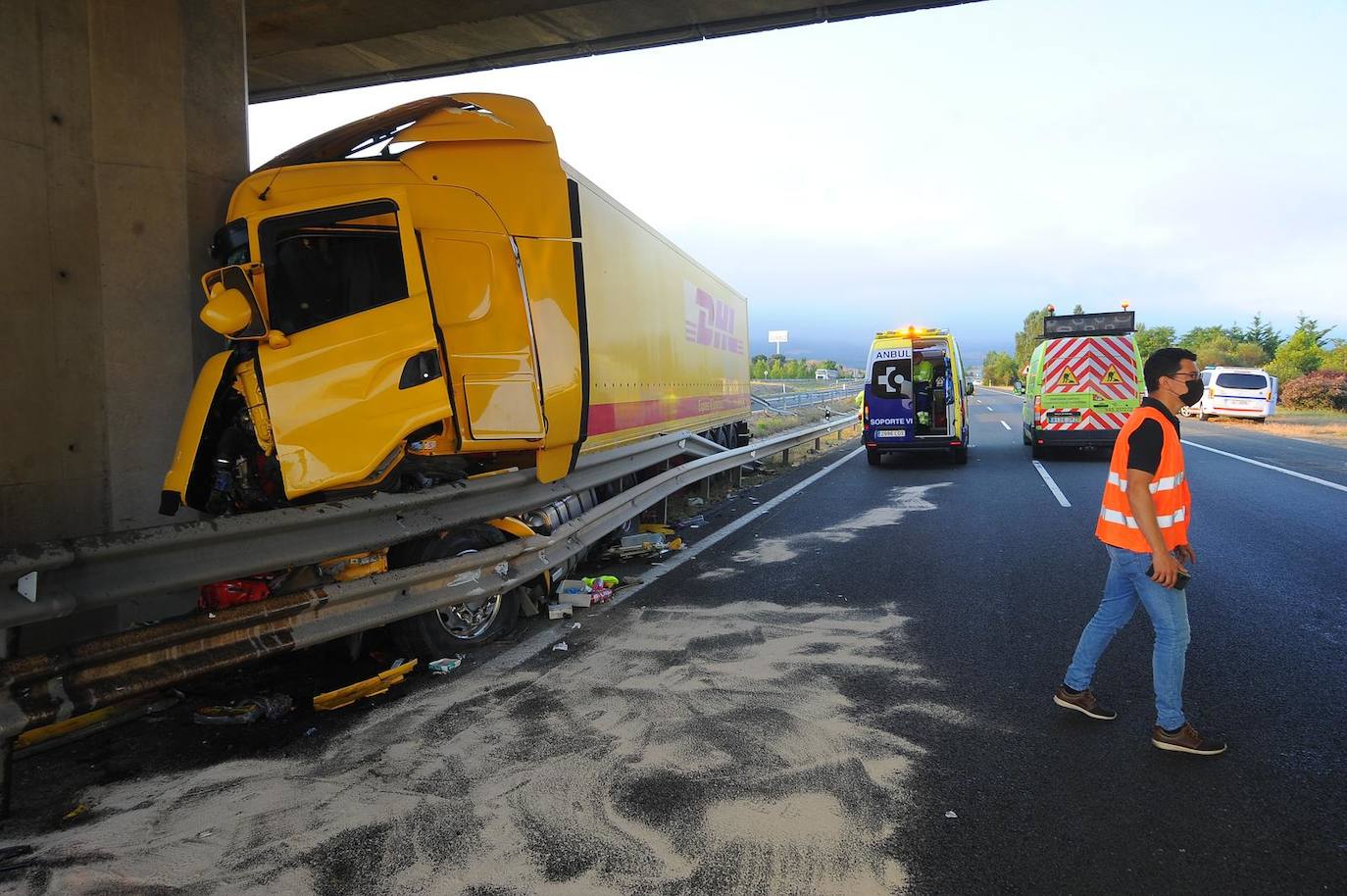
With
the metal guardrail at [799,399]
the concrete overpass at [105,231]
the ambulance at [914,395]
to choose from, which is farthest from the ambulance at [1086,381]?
the concrete overpass at [105,231]

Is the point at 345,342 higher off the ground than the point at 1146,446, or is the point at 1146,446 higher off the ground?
the point at 345,342

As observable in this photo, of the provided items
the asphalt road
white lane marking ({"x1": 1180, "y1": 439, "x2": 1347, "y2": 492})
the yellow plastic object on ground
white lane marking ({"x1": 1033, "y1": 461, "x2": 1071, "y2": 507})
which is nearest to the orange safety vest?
the asphalt road

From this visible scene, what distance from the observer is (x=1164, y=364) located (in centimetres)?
386

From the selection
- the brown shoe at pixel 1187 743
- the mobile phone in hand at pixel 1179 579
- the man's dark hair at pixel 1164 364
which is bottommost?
the brown shoe at pixel 1187 743

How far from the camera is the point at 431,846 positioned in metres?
2.92

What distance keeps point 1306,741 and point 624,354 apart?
6112 mm

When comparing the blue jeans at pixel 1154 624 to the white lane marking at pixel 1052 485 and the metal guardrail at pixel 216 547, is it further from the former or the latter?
the white lane marking at pixel 1052 485

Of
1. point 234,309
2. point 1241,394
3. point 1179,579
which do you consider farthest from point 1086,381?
point 234,309

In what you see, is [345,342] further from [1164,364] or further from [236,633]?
[1164,364]

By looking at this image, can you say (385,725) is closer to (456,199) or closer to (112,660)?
(112,660)

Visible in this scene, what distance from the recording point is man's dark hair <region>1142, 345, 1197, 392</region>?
3832mm

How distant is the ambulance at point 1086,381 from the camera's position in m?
15.4

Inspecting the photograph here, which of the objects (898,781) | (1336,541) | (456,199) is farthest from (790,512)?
(898,781)

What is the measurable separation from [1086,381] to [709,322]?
7.93 metres
